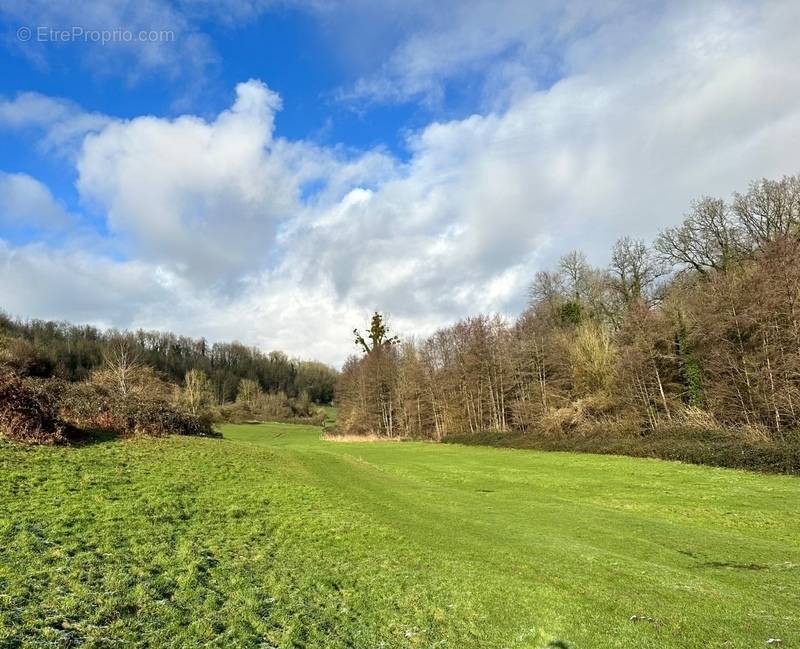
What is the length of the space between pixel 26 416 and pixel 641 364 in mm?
43928

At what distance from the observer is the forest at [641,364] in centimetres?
3142

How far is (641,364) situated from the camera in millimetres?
42875

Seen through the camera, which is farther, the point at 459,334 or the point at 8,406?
the point at 459,334

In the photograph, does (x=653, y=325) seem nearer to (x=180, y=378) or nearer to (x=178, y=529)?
(x=178, y=529)

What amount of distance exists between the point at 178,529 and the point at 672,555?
11813 mm

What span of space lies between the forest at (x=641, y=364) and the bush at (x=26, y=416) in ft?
111

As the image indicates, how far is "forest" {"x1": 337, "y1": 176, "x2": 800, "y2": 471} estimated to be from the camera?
31.4 metres

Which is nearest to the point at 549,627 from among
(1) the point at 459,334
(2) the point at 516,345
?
(2) the point at 516,345

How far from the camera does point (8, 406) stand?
16.2 m

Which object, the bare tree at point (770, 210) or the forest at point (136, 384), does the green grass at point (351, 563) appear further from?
the bare tree at point (770, 210)

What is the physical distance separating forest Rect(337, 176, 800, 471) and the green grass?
51.7ft

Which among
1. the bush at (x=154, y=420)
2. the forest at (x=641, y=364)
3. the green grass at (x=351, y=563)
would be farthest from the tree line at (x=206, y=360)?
the green grass at (x=351, y=563)

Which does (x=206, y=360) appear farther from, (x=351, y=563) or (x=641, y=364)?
(x=351, y=563)

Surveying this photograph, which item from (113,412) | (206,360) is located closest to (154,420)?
→ (113,412)
